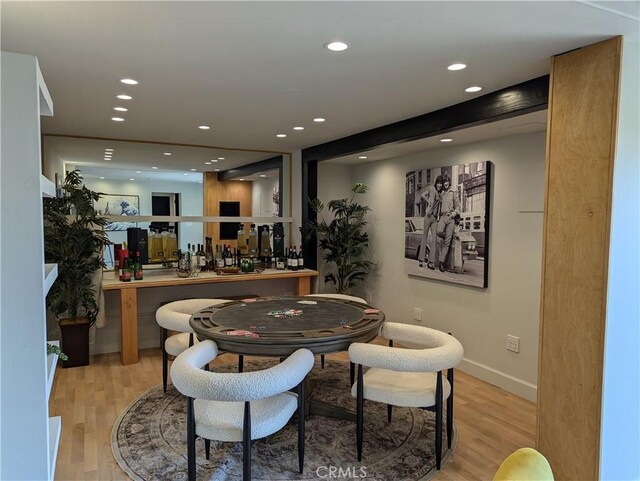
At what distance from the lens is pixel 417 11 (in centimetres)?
168

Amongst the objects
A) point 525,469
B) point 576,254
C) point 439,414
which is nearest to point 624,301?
point 576,254

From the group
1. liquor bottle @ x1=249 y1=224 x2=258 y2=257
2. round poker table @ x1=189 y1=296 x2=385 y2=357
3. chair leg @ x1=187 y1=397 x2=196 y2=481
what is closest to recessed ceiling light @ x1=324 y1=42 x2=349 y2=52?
round poker table @ x1=189 y1=296 x2=385 y2=357

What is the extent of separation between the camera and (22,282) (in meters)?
1.54

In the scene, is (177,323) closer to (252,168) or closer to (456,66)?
(456,66)

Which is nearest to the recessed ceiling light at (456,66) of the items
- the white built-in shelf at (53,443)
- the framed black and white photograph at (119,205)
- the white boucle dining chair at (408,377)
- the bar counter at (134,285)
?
the white boucle dining chair at (408,377)

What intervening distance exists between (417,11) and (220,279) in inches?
136

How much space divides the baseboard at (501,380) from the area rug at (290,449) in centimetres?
94

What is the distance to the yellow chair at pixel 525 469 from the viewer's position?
99 cm

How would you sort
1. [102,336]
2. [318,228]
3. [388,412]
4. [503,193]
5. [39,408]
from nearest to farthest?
[39,408] → [388,412] → [503,193] → [102,336] → [318,228]

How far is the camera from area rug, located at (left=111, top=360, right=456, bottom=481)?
237cm

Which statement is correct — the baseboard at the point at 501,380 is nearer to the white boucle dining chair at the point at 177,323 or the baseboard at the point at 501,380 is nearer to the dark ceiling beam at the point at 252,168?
the white boucle dining chair at the point at 177,323

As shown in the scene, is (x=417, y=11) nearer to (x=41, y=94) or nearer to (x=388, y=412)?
(x=41, y=94)

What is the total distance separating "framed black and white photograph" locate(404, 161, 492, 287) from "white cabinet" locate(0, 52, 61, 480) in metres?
3.38

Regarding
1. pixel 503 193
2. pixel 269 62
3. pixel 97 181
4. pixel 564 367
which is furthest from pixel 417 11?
pixel 97 181
